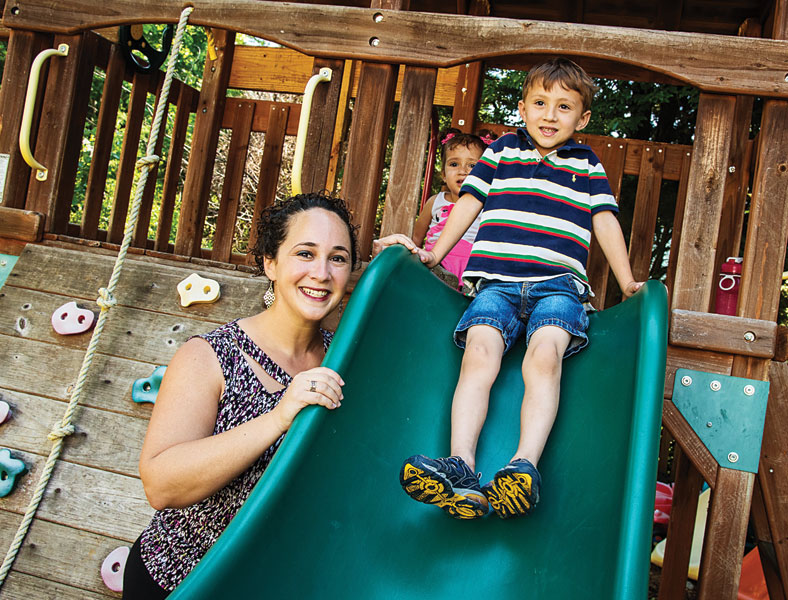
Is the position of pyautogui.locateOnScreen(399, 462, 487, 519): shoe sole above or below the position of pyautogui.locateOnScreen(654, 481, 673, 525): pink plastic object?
above

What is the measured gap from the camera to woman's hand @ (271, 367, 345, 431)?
63.1 inches

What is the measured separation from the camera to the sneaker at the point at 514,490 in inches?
62.2

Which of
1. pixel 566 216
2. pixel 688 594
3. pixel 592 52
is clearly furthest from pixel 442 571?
pixel 688 594

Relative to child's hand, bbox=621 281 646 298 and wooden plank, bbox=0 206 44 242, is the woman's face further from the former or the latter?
wooden plank, bbox=0 206 44 242

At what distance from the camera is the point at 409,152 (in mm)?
2836

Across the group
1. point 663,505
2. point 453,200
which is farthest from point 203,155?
point 663,505

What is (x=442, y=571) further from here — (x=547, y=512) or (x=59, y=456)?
(x=59, y=456)

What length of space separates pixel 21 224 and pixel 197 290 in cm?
97

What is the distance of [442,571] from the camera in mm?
1656

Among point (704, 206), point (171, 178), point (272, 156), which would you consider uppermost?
point (272, 156)

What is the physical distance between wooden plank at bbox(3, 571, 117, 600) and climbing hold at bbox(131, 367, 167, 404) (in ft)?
2.16

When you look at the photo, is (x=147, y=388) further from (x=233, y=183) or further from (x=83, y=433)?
(x=233, y=183)

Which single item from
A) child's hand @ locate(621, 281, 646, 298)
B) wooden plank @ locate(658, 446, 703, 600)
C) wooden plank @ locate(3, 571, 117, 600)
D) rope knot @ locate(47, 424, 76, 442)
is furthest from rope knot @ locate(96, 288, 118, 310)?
wooden plank @ locate(658, 446, 703, 600)

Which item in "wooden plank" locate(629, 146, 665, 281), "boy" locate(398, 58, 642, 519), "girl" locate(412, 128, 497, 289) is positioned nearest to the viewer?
"boy" locate(398, 58, 642, 519)
